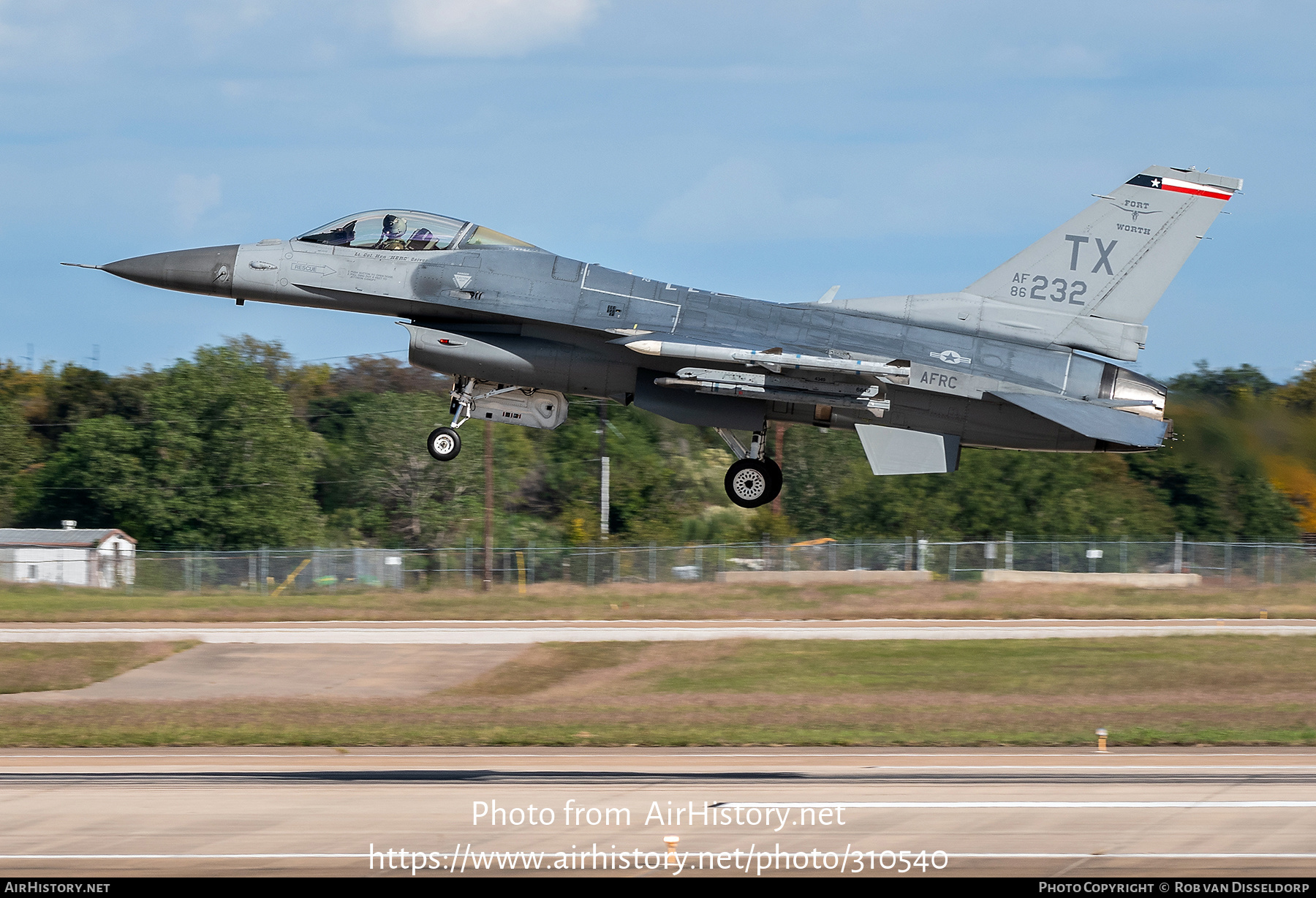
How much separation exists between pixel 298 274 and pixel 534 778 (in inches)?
347

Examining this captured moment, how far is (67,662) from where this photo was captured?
3566cm

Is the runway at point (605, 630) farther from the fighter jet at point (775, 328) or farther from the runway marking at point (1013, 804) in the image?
the runway marking at point (1013, 804)

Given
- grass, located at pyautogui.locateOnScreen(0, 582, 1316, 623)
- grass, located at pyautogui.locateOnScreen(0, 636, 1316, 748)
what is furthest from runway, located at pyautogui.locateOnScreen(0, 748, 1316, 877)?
grass, located at pyautogui.locateOnScreen(0, 582, 1316, 623)

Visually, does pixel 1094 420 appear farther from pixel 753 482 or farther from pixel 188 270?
pixel 188 270

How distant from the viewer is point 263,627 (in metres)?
42.9

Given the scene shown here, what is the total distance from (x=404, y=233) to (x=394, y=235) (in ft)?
0.51

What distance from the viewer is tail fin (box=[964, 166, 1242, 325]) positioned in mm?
22016

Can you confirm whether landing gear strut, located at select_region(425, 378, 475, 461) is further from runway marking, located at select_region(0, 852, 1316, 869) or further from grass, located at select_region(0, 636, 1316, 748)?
runway marking, located at select_region(0, 852, 1316, 869)

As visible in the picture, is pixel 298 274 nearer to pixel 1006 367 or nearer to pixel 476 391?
pixel 476 391

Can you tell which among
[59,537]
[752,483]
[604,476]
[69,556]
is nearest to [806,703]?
[752,483]

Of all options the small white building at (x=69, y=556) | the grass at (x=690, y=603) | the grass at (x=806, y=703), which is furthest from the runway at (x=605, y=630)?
the small white building at (x=69, y=556)

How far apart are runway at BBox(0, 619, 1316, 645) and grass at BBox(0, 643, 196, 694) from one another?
1.34 meters

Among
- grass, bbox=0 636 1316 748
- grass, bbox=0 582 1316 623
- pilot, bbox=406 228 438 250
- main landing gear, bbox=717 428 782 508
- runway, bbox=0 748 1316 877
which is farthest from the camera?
grass, bbox=0 582 1316 623

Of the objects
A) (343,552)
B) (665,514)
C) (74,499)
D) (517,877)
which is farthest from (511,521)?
(517,877)
